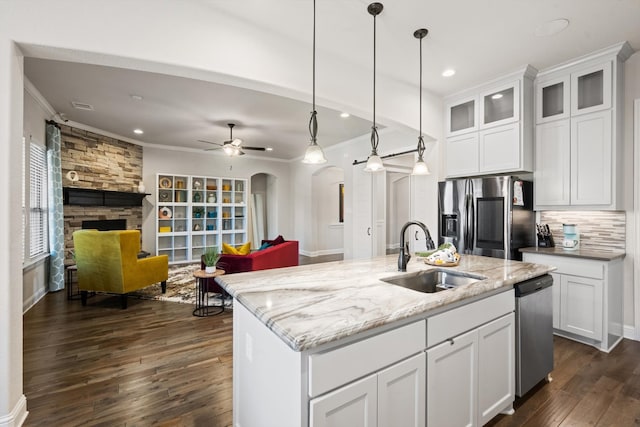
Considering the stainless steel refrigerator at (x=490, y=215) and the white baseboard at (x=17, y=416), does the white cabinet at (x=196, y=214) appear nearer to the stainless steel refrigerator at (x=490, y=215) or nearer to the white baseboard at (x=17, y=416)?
the white baseboard at (x=17, y=416)

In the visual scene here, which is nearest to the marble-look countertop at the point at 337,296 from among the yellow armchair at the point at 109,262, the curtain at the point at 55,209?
the yellow armchair at the point at 109,262

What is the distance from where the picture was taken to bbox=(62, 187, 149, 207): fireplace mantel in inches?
208

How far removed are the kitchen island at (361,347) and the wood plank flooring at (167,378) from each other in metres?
0.52

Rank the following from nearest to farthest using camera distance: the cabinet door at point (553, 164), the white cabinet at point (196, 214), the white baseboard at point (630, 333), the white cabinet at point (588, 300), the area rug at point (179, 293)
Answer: the white cabinet at point (588, 300) < the white baseboard at point (630, 333) < the cabinet door at point (553, 164) < the area rug at point (179, 293) < the white cabinet at point (196, 214)

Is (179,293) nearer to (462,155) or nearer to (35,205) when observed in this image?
(35,205)

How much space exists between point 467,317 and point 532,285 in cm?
81

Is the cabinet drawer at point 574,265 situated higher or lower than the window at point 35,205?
lower

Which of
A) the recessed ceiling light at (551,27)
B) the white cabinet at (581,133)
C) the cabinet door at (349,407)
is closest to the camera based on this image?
the cabinet door at (349,407)

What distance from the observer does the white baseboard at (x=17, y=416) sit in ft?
5.66

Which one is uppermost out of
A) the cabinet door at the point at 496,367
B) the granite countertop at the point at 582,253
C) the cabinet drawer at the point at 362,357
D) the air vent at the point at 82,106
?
the air vent at the point at 82,106

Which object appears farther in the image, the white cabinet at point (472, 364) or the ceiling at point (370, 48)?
the ceiling at point (370, 48)

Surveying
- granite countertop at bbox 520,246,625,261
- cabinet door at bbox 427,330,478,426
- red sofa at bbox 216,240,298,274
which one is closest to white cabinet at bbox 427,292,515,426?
cabinet door at bbox 427,330,478,426

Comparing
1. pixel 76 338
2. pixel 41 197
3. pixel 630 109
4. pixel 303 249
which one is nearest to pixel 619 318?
pixel 630 109

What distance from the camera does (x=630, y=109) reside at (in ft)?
9.93
